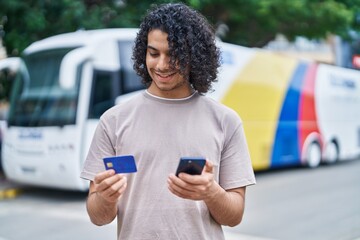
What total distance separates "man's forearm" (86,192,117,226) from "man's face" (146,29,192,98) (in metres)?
0.43

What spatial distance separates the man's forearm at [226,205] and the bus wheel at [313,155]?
12.2 m

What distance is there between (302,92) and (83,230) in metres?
8.22

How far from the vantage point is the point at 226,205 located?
5.95 feet

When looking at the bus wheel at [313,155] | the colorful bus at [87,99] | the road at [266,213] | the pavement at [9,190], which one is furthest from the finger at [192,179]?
the bus wheel at [313,155]

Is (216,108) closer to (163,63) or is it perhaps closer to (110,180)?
(163,63)

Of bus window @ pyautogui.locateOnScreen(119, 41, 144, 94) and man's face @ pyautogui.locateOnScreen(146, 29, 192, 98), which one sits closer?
man's face @ pyautogui.locateOnScreen(146, 29, 192, 98)

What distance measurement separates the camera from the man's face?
6.25 ft

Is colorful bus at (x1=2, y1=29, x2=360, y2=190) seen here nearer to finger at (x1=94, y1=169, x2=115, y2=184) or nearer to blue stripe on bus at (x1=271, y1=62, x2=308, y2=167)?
blue stripe on bus at (x1=271, y1=62, x2=308, y2=167)

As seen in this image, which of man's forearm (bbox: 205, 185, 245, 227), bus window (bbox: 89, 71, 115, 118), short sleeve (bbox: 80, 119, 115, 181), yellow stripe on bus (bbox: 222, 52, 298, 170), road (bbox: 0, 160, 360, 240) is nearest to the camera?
man's forearm (bbox: 205, 185, 245, 227)

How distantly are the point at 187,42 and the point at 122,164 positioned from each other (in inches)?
21.2

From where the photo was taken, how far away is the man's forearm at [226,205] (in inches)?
69.6

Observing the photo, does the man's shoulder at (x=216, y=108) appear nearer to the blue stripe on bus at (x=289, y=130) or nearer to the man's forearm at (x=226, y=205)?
the man's forearm at (x=226, y=205)

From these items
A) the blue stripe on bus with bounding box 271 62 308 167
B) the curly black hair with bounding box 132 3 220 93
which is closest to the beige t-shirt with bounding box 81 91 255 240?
the curly black hair with bounding box 132 3 220 93

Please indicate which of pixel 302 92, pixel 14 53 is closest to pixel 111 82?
pixel 14 53
